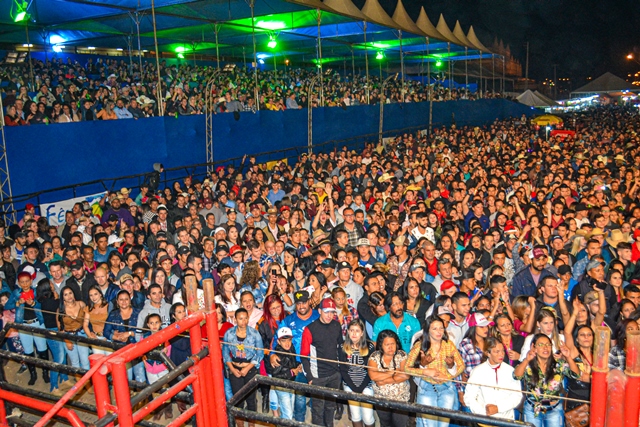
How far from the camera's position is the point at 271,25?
23484mm

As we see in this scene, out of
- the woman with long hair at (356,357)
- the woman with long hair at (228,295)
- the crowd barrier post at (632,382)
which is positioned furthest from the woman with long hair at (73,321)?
the crowd barrier post at (632,382)

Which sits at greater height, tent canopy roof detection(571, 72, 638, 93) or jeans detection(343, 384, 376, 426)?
tent canopy roof detection(571, 72, 638, 93)

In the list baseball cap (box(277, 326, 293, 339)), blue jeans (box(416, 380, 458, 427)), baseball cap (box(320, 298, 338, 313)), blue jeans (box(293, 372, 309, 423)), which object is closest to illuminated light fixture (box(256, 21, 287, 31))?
baseball cap (box(320, 298, 338, 313))

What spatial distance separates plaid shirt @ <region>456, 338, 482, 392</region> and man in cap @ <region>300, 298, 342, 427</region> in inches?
48.4

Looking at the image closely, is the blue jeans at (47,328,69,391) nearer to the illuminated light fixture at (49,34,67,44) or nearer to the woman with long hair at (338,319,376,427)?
the woman with long hair at (338,319,376,427)

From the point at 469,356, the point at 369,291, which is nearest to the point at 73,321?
the point at 369,291

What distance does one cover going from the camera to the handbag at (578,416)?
16.1 feet

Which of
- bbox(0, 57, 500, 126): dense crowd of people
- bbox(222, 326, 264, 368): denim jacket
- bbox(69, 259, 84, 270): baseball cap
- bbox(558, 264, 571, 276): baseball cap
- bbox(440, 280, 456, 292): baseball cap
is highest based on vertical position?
bbox(0, 57, 500, 126): dense crowd of people

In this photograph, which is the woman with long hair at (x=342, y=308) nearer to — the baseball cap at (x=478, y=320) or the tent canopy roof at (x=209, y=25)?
the baseball cap at (x=478, y=320)

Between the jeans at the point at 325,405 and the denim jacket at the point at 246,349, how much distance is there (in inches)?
27.0

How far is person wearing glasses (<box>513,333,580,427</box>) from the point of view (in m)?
4.92

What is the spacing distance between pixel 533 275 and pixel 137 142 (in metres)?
12.0

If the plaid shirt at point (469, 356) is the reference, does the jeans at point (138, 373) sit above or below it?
below

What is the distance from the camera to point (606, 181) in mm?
12406
